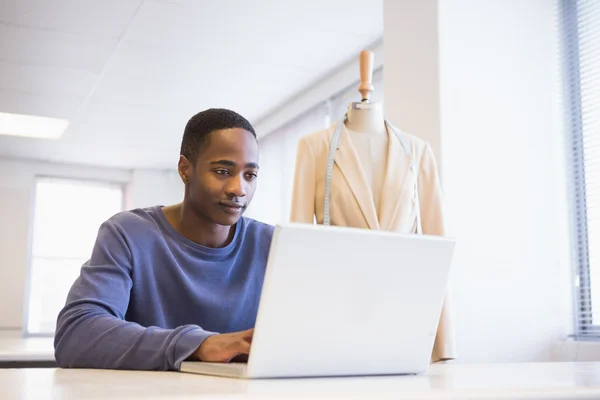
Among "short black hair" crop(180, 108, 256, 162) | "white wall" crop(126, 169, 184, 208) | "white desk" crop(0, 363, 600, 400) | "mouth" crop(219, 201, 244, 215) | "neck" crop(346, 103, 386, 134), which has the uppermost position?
"white wall" crop(126, 169, 184, 208)

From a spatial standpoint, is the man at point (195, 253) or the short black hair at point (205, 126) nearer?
the man at point (195, 253)

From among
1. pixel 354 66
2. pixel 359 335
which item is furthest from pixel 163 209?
pixel 354 66

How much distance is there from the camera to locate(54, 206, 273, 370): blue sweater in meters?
1.45

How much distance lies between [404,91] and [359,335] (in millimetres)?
2332

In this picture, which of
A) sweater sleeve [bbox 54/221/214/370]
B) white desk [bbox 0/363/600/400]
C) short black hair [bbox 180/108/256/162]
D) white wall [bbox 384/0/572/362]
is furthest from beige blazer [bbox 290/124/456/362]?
white desk [bbox 0/363/600/400]

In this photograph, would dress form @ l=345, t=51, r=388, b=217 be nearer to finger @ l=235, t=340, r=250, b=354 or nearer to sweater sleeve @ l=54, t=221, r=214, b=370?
sweater sleeve @ l=54, t=221, r=214, b=370

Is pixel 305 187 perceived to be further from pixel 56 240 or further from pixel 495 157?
pixel 56 240

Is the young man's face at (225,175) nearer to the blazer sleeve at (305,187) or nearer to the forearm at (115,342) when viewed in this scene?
the forearm at (115,342)

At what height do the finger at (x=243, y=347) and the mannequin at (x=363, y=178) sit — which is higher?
the mannequin at (x=363, y=178)

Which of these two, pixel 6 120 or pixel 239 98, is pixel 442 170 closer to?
pixel 239 98

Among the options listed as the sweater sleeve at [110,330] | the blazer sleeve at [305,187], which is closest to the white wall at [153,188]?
the blazer sleeve at [305,187]

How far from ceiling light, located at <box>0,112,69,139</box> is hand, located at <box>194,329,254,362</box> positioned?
19.7 ft

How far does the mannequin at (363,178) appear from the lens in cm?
232

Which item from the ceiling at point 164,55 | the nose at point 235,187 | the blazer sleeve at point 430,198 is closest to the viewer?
the nose at point 235,187
